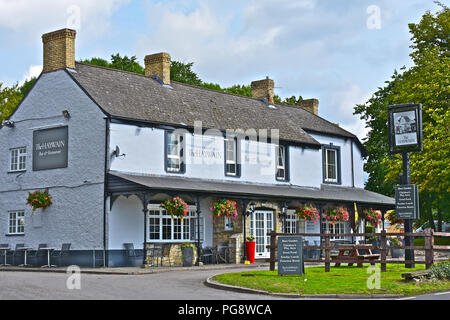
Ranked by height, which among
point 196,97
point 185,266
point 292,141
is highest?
point 196,97

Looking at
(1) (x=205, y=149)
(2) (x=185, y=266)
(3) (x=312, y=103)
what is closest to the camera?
(2) (x=185, y=266)

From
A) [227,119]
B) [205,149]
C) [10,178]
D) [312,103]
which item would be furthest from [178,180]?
[312,103]

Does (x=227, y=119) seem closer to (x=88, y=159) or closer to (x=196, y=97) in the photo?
(x=196, y=97)

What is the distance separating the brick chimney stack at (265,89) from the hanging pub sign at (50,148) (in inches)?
541

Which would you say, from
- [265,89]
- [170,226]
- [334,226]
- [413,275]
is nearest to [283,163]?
[334,226]

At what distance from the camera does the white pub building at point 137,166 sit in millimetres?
26469

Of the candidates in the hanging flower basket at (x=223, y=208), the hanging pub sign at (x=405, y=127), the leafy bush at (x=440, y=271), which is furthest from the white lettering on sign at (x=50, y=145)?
the leafy bush at (x=440, y=271)

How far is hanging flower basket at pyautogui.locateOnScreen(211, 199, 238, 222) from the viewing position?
28.0 metres

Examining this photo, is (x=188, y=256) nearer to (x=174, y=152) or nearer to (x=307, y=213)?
(x=174, y=152)

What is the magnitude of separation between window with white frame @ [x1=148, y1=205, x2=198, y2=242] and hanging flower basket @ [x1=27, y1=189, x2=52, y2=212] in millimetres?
4457

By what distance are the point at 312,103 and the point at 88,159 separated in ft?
63.3

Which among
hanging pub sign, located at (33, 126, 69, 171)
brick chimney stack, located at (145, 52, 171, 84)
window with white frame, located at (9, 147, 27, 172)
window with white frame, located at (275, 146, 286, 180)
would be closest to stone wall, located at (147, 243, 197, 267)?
hanging pub sign, located at (33, 126, 69, 171)

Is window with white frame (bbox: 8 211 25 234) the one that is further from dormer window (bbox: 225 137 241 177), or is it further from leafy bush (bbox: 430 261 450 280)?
leafy bush (bbox: 430 261 450 280)

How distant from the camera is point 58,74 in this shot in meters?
28.7
